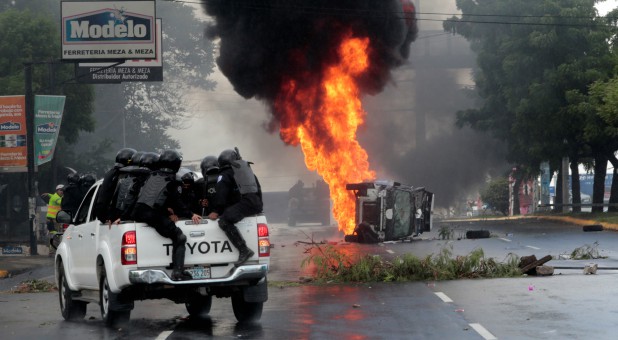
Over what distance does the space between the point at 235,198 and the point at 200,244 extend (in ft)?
2.55

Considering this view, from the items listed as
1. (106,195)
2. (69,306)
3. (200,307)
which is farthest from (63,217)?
(200,307)

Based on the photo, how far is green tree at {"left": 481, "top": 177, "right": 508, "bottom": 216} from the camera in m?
72.3

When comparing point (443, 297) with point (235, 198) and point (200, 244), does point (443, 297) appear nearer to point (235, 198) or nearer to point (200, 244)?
point (235, 198)

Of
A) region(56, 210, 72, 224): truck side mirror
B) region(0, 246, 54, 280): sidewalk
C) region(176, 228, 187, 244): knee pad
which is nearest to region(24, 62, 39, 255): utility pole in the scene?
region(0, 246, 54, 280): sidewalk

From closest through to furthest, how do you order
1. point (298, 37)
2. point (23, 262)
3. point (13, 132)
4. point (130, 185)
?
point (130, 185), point (23, 262), point (13, 132), point (298, 37)

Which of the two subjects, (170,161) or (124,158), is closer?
(170,161)

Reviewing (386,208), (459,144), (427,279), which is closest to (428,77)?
(459,144)

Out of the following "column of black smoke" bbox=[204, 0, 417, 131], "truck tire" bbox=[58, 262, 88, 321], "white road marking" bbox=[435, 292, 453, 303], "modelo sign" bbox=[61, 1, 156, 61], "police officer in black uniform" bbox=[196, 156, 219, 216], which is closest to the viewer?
"police officer in black uniform" bbox=[196, 156, 219, 216]

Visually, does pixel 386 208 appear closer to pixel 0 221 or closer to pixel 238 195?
pixel 238 195

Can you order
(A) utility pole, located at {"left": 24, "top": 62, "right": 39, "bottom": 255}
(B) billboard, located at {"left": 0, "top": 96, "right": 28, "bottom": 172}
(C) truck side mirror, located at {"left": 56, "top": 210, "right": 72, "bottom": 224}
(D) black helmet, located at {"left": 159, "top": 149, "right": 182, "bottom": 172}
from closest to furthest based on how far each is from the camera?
(D) black helmet, located at {"left": 159, "top": 149, "right": 182, "bottom": 172} → (C) truck side mirror, located at {"left": 56, "top": 210, "right": 72, "bottom": 224} → (A) utility pole, located at {"left": 24, "top": 62, "right": 39, "bottom": 255} → (B) billboard, located at {"left": 0, "top": 96, "right": 28, "bottom": 172}

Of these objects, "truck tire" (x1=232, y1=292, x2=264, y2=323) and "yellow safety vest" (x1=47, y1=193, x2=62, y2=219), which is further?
"yellow safety vest" (x1=47, y1=193, x2=62, y2=219)

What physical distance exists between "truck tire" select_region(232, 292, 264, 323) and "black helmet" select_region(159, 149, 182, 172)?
169 cm

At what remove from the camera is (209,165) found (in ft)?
42.8

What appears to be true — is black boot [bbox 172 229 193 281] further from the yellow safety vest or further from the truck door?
the yellow safety vest
